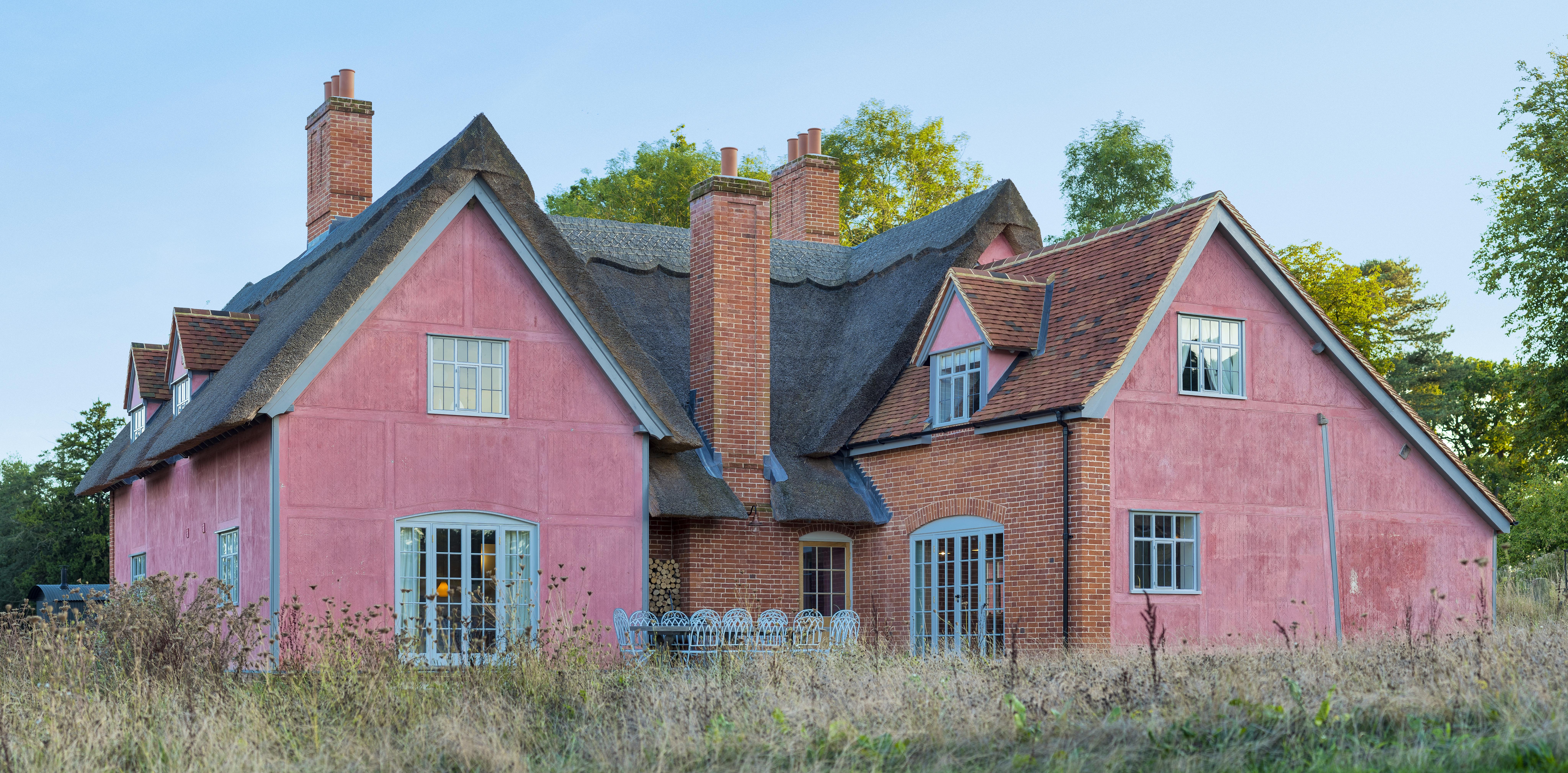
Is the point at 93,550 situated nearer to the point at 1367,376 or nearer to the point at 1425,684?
the point at 1367,376

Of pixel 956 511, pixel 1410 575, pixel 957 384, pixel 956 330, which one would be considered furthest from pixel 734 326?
pixel 1410 575

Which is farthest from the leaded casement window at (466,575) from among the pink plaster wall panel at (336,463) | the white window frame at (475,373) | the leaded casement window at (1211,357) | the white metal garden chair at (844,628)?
the leaded casement window at (1211,357)

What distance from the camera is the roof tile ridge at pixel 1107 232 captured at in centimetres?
2084

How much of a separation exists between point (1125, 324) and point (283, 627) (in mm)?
10767

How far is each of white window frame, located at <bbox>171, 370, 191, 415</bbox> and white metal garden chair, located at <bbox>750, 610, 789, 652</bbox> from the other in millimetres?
8482

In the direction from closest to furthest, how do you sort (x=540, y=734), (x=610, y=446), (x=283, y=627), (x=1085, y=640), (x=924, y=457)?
(x=540, y=734) → (x=283, y=627) → (x=1085, y=640) → (x=610, y=446) → (x=924, y=457)

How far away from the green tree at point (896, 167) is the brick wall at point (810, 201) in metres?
12.4

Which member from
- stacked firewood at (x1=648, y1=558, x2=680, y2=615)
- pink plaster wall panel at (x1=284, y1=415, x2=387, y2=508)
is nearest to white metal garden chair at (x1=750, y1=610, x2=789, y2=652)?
stacked firewood at (x1=648, y1=558, x2=680, y2=615)

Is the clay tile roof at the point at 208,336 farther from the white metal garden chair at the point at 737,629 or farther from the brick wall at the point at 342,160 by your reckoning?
the white metal garden chair at the point at 737,629

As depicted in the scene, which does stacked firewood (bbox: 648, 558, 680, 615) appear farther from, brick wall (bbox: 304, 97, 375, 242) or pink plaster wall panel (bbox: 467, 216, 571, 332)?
brick wall (bbox: 304, 97, 375, 242)

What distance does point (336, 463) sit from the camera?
18.5 meters

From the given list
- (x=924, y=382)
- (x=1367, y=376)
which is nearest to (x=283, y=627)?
(x=924, y=382)

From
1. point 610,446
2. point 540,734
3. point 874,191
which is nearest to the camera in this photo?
point 540,734

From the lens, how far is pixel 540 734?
11938 millimetres
